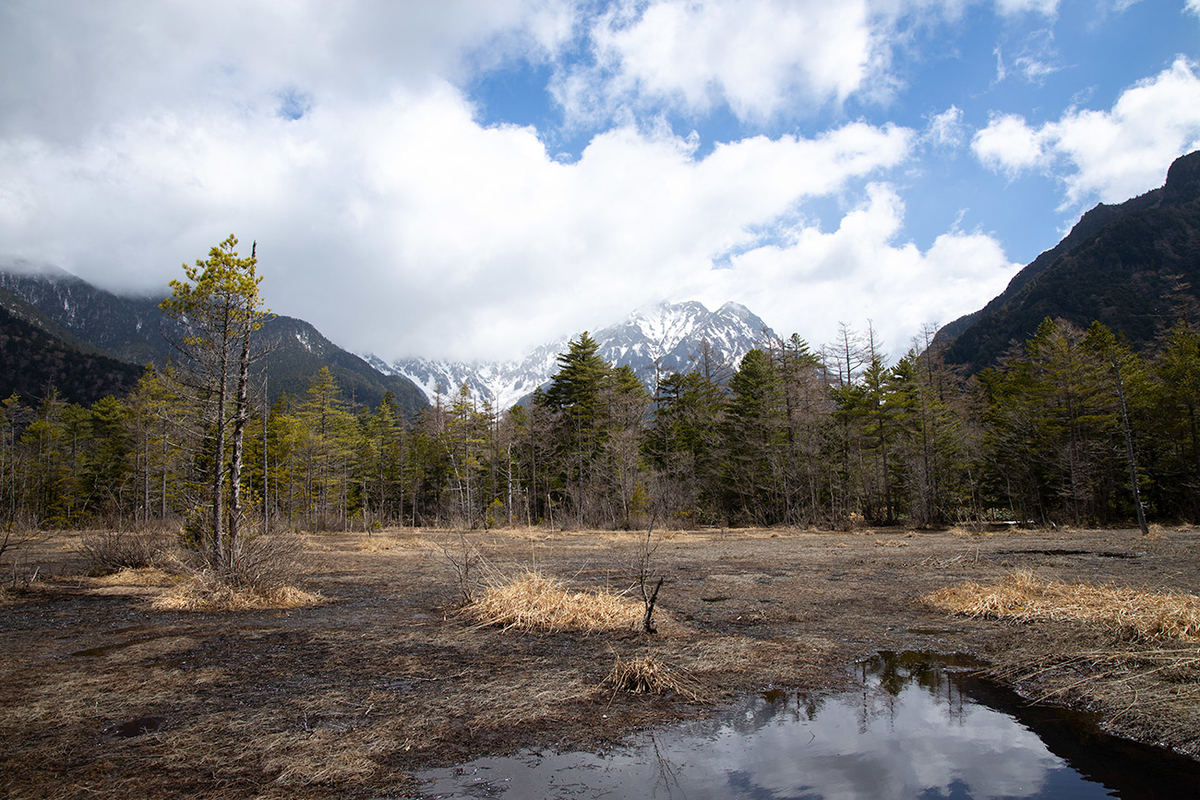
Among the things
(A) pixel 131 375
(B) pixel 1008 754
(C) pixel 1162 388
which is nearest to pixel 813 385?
(C) pixel 1162 388

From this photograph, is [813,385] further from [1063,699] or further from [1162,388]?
[1063,699]

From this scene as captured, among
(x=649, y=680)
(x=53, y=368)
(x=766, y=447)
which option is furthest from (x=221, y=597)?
(x=53, y=368)

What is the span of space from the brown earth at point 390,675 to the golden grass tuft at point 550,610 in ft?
0.99

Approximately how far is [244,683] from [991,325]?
108 metres

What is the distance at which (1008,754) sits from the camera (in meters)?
3.85

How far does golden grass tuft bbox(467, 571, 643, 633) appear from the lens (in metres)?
7.58

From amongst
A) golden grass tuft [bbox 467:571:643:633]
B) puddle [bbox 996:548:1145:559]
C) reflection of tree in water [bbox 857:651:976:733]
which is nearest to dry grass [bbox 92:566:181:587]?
golden grass tuft [bbox 467:571:643:633]

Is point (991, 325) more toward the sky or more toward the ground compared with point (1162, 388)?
more toward the sky

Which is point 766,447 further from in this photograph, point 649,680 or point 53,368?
point 53,368

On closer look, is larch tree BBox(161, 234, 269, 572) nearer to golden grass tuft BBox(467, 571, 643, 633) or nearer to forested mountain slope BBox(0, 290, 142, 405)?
golden grass tuft BBox(467, 571, 643, 633)

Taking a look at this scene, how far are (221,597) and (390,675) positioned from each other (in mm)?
5604

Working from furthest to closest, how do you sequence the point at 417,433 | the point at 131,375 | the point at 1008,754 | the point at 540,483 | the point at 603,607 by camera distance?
1. the point at 131,375
2. the point at 417,433
3. the point at 540,483
4. the point at 603,607
5. the point at 1008,754

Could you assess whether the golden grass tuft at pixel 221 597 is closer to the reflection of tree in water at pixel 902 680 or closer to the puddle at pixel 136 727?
the puddle at pixel 136 727

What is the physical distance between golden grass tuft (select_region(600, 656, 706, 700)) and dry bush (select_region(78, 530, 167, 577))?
12.7m
